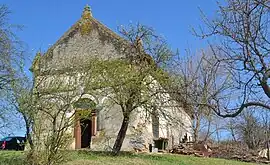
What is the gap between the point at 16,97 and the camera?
13.7 metres

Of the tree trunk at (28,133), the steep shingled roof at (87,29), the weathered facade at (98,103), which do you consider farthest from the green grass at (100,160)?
the steep shingled roof at (87,29)

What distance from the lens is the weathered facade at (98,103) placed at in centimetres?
2075

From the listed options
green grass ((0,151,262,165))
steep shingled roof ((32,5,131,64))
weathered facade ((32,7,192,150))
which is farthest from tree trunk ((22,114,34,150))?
steep shingled roof ((32,5,131,64))

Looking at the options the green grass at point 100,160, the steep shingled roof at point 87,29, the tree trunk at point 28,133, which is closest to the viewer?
the tree trunk at point 28,133

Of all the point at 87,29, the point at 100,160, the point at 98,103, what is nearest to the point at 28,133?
the point at 100,160

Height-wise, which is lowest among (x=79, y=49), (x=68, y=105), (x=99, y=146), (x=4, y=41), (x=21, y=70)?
(x=99, y=146)

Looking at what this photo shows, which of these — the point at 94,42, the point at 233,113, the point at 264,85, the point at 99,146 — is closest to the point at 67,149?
the point at 233,113

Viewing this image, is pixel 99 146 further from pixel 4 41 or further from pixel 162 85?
pixel 4 41

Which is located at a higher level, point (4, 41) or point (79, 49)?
point (79, 49)

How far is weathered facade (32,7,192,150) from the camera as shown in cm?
2075

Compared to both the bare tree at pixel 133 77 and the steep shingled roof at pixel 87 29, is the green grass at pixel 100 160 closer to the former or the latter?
the bare tree at pixel 133 77

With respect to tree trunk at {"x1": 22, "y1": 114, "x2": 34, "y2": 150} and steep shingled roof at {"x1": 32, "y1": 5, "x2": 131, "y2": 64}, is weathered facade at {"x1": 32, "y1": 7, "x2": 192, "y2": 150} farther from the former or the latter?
tree trunk at {"x1": 22, "y1": 114, "x2": 34, "y2": 150}

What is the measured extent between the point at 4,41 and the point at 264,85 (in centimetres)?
996

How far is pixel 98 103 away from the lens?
21938 mm
